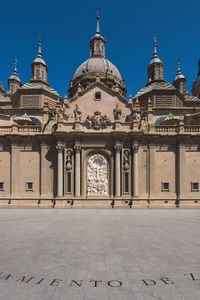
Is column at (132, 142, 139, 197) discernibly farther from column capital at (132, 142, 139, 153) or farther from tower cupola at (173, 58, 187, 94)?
tower cupola at (173, 58, 187, 94)

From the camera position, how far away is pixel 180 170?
1152 inches

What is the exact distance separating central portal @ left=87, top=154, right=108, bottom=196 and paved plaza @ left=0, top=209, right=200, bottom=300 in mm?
15634

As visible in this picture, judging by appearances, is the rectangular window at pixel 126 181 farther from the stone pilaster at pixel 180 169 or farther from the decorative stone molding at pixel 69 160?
the decorative stone molding at pixel 69 160

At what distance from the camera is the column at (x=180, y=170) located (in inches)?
1138

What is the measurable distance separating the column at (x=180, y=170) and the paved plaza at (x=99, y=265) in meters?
16.9

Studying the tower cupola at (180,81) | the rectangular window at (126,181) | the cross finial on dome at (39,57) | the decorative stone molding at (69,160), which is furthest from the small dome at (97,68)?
the rectangular window at (126,181)

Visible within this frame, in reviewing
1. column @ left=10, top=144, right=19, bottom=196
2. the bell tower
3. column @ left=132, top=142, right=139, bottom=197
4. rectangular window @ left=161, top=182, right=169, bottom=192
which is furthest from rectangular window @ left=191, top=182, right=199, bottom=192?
the bell tower

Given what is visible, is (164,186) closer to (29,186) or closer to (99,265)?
(29,186)

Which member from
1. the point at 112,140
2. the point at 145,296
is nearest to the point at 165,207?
the point at 112,140

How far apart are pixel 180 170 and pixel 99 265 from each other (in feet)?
79.8

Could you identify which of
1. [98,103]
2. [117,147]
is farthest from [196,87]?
[117,147]

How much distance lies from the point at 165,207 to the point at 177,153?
301 inches

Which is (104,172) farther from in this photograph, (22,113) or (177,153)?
(22,113)

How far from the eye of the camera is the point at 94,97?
1337 inches
